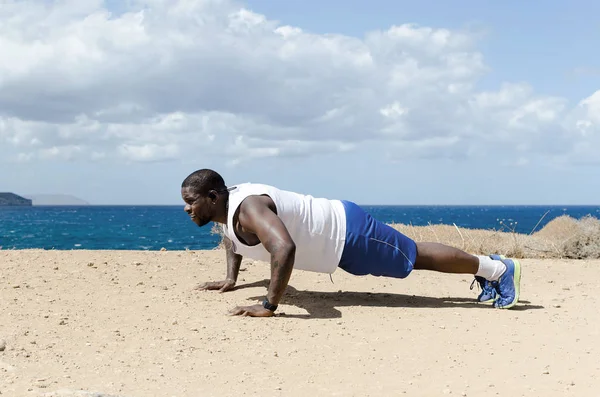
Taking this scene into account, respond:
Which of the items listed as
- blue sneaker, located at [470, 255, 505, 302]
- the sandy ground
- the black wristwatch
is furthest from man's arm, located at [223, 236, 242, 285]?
blue sneaker, located at [470, 255, 505, 302]

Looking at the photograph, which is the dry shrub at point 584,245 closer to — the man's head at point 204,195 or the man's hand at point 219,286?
the man's hand at point 219,286

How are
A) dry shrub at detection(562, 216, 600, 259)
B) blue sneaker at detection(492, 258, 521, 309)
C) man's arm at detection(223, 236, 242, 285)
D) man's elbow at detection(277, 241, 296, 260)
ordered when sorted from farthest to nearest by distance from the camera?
dry shrub at detection(562, 216, 600, 259), man's arm at detection(223, 236, 242, 285), blue sneaker at detection(492, 258, 521, 309), man's elbow at detection(277, 241, 296, 260)

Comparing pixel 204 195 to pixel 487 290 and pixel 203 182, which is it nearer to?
pixel 203 182

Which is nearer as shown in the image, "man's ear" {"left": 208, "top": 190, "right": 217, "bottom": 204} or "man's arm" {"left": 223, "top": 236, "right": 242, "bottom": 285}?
"man's ear" {"left": 208, "top": 190, "right": 217, "bottom": 204}

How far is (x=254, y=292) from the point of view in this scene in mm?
6527

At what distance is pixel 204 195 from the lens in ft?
17.9

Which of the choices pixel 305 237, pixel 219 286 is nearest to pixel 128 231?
pixel 219 286

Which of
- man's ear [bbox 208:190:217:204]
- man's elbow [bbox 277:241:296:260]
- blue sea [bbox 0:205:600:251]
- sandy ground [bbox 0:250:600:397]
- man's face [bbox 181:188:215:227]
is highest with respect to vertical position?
man's ear [bbox 208:190:217:204]

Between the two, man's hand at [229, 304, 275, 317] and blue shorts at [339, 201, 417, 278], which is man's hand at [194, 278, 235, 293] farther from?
blue shorts at [339, 201, 417, 278]

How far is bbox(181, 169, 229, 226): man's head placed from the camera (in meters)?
5.45

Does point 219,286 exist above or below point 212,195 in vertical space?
below

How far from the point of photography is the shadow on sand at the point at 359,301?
6084 mm

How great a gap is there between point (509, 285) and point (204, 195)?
3063mm

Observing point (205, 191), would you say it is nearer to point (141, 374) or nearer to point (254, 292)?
point (254, 292)
